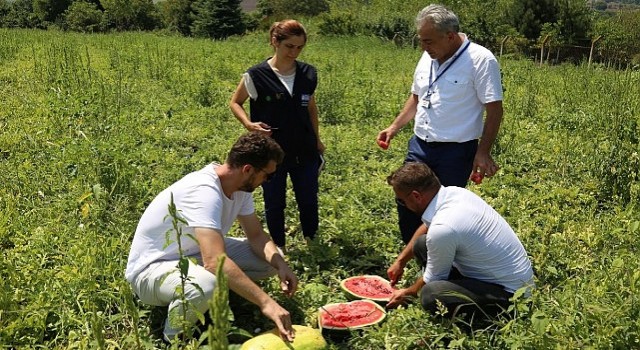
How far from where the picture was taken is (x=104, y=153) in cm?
476

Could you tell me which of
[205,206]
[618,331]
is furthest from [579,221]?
[205,206]

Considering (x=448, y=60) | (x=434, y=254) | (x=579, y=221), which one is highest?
(x=448, y=60)

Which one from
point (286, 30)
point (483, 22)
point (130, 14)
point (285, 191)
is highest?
point (286, 30)

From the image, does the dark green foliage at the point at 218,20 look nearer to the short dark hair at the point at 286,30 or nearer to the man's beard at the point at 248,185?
the short dark hair at the point at 286,30

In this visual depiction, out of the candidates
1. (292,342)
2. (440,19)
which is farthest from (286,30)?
(292,342)

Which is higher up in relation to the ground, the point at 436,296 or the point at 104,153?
the point at 104,153

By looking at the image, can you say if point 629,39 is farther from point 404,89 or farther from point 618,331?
point 618,331

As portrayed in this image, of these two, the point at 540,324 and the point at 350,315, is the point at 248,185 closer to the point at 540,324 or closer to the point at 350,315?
the point at 350,315

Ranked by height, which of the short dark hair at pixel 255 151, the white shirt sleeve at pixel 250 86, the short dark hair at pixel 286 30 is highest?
the short dark hair at pixel 286 30

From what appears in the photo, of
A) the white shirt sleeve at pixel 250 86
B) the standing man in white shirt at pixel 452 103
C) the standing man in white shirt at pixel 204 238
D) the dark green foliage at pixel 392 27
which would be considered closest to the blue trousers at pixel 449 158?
the standing man in white shirt at pixel 452 103

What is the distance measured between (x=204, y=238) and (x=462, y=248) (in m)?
1.50

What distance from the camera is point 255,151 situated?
10.2 ft

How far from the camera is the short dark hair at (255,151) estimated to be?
3.13m

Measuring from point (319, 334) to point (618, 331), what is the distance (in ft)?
4.81
